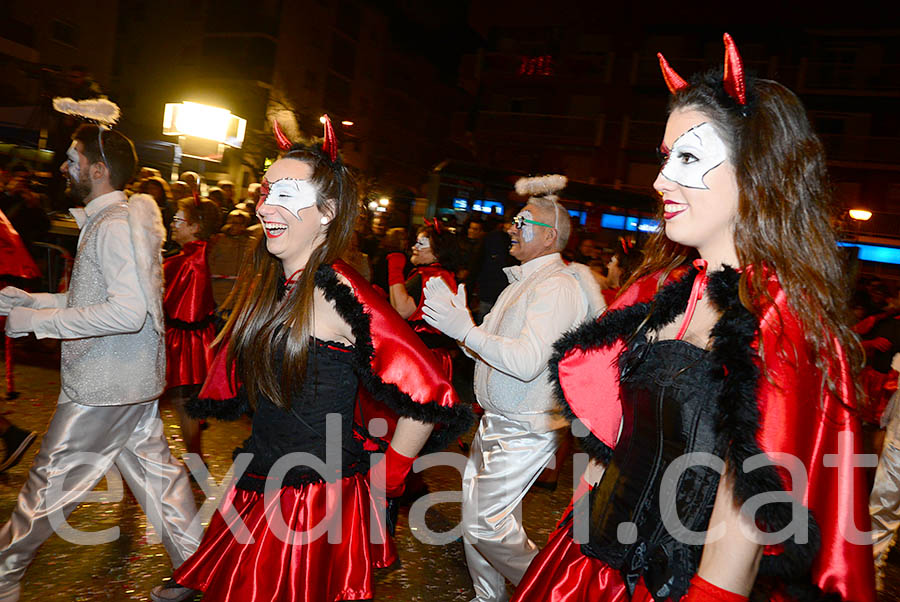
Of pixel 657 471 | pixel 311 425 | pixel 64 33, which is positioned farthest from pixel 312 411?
pixel 64 33

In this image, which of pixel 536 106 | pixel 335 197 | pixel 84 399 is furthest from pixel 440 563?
pixel 536 106

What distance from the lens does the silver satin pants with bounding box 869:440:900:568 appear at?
4191mm

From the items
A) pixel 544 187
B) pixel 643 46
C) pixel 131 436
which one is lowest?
pixel 131 436

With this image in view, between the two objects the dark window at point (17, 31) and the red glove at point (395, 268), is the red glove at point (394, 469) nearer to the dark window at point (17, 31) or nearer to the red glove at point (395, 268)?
the red glove at point (395, 268)

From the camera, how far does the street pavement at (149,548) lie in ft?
10.6

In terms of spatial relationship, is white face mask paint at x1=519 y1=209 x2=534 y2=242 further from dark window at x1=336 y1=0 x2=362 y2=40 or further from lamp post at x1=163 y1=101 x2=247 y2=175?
dark window at x1=336 y1=0 x2=362 y2=40

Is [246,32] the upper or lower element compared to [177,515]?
upper

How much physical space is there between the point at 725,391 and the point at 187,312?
456 centimetres

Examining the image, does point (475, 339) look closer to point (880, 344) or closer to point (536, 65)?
point (880, 344)

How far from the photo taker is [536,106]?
1367 inches

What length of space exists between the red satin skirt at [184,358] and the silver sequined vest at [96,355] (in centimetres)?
199

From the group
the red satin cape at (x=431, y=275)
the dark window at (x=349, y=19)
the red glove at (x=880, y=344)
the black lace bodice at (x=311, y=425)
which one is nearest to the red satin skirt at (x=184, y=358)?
the red satin cape at (x=431, y=275)

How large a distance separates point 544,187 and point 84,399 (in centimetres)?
279

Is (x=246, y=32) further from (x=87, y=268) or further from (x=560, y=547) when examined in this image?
(x=560, y=547)
